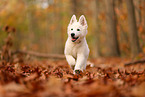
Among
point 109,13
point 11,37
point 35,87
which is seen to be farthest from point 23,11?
point 35,87

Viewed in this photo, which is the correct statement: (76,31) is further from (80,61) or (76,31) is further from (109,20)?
(109,20)

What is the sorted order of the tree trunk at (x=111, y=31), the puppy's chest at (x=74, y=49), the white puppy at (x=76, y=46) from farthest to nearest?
the tree trunk at (x=111, y=31) < the puppy's chest at (x=74, y=49) < the white puppy at (x=76, y=46)

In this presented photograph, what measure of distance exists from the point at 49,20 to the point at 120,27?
1706 cm

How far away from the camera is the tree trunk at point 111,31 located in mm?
14844

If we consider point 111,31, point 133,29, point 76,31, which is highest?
point 111,31

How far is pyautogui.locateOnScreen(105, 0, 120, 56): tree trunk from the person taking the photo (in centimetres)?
1484

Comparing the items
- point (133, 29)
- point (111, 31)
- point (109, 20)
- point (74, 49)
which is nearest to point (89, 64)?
point (74, 49)

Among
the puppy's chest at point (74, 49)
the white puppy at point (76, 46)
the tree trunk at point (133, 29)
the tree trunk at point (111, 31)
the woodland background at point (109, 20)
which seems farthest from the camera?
the tree trunk at point (111, 31)

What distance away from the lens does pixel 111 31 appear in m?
14.9

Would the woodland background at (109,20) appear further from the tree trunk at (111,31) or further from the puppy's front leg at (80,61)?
the puppy's front leg at (80,61)

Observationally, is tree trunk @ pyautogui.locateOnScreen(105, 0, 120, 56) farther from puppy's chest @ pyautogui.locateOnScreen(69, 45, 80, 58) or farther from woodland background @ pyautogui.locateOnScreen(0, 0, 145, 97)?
puppy's chest @ pyautogui.locateOnScreen(69, 45, 80, 58)

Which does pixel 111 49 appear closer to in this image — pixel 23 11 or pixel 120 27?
pixel 120 27

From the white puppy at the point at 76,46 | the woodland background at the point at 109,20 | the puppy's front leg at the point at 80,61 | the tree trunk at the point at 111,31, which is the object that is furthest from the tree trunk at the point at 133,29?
the puppy's front leg at the point at 80,61

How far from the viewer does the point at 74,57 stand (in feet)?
14.7
